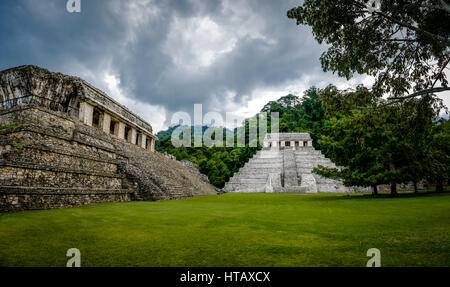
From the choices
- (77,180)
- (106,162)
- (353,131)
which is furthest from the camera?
(353,131)

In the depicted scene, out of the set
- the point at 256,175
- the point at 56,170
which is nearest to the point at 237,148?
the point at 256,175

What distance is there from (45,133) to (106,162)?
6.77ft

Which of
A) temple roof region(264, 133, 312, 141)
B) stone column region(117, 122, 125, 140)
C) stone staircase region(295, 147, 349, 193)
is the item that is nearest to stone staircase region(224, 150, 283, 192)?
stone staircase region(295, 147, 349, 193)

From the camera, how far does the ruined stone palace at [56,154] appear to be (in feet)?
18.6

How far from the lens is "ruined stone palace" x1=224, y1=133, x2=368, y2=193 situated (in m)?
20.0

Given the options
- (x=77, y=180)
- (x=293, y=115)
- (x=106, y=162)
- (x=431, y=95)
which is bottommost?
(x=77, y=180)

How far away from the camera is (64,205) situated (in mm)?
6117

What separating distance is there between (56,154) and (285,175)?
1912 cm

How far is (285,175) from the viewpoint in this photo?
22719mm

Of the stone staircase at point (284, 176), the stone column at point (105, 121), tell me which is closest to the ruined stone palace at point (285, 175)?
the stone staircase at point (284, 176)

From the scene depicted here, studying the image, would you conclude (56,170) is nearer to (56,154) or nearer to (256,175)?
(56,154)
